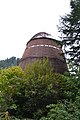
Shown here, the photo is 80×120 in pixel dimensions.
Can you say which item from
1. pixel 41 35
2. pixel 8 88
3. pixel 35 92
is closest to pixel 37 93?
pixel 35 92

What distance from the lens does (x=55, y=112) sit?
1057 centimetres

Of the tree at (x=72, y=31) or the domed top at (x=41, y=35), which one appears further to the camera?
the domed top at (x=41, y=35)

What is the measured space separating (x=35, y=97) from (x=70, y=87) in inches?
75.2

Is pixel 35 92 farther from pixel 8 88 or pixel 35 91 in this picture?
pixel 8 88

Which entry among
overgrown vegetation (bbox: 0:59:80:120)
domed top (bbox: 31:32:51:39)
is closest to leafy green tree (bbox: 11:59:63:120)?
overgrown vegetation (bbox: 0:59:80:120)

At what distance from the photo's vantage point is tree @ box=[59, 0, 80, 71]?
15.7 m

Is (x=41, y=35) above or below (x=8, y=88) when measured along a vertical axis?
above

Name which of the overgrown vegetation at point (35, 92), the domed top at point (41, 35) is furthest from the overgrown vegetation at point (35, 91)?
the domed top at point (41, 35)

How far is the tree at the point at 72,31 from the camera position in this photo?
1565cm

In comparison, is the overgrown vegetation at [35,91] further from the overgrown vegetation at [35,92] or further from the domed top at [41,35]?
the domed top at [41,35]

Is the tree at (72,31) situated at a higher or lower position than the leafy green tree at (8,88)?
higher

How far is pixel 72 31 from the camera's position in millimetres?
15953

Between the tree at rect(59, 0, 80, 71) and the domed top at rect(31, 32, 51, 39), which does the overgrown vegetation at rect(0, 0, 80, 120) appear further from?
the domed top at rect(31, 32, 51, 39)

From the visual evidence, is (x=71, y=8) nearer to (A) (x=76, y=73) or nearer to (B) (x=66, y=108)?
(A) (x=76, y=73)
